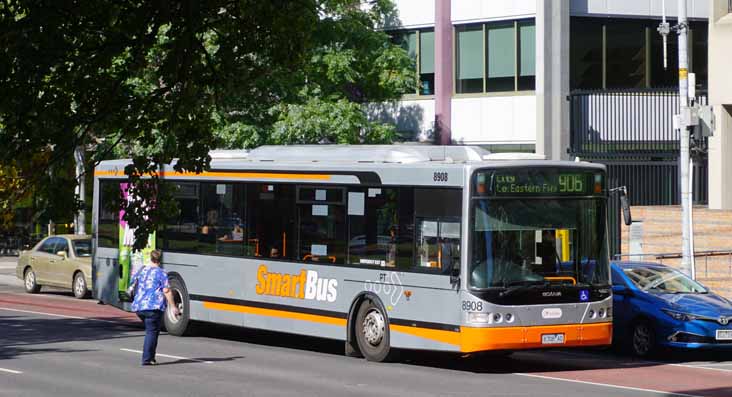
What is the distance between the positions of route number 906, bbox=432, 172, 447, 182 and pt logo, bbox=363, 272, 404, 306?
4.76ft

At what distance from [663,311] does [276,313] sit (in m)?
5.74

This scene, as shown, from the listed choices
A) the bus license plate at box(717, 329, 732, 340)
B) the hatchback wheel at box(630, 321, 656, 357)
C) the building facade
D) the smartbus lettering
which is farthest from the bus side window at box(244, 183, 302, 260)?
the building facade

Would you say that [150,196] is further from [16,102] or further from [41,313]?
[41,313]

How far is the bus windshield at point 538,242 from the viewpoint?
17.6m

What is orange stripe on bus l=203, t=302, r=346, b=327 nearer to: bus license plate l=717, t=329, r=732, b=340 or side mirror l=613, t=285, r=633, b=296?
side mirror l=613, t=285, r=633, b=296

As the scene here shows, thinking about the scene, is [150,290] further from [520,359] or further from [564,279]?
[564,279]

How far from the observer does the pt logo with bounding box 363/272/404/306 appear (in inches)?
735

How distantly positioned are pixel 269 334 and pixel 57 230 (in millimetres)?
25834

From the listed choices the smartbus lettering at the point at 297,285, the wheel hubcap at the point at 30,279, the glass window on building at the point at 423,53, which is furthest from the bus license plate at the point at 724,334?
the glass window on building at the point at 423,53

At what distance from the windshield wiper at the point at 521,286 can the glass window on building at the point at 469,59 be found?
20.5 meters

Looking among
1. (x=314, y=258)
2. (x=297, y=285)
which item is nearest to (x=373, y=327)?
(x=314, y=258)

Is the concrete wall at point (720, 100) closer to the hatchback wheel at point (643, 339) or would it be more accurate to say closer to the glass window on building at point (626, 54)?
the glass window on building at point (626, 54)

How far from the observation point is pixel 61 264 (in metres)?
32.3

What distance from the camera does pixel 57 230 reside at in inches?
1892
